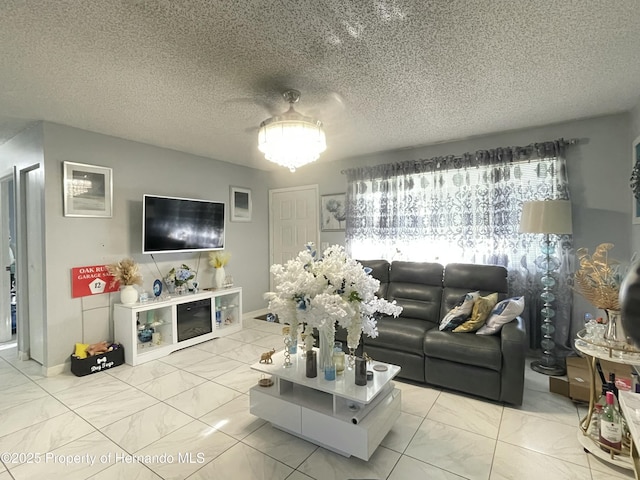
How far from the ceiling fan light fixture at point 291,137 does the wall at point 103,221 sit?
2137 mm

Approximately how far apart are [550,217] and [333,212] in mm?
2705

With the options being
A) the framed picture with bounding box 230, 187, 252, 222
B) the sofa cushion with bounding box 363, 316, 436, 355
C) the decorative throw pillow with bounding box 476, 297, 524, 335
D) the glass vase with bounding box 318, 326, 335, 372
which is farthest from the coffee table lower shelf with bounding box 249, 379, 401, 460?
the framed picture with bounding box 230, 187, 252, 222

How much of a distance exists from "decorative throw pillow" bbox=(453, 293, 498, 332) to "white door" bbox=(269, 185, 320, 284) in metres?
2.58

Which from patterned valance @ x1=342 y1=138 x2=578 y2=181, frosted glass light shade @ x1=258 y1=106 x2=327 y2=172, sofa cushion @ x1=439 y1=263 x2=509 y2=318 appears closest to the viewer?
frosted glass light shade @ x1=258 y1=106 x2=327 y2=172

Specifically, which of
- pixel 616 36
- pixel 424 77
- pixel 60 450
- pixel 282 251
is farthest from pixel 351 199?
pixel 60 450

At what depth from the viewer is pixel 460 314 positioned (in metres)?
2.83

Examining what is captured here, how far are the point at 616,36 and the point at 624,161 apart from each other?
1684mm

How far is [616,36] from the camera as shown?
179 cm

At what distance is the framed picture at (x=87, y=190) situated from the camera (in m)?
3.11

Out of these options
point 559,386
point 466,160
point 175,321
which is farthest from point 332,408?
point 466,160

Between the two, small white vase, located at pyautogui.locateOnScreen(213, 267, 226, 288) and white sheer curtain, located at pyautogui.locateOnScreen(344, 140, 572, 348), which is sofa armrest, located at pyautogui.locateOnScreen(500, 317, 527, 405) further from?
small white vase, located at pyautogui.locateOnScreen(213, 267, 226, 288)

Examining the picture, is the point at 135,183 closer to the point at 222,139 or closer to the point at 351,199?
the point at 222,139

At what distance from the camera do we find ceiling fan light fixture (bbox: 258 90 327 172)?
2.24m

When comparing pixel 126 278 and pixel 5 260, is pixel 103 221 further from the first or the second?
pixel 5 260
